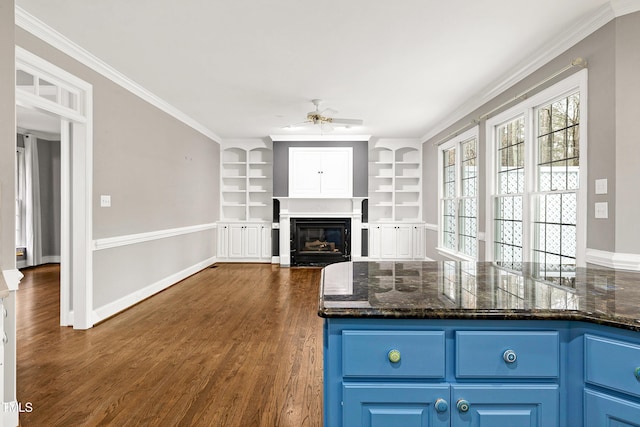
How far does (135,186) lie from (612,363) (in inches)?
181

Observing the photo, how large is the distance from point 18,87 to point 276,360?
9.62ft

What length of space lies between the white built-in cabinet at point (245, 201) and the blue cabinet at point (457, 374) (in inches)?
259

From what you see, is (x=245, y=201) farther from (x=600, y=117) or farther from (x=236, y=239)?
(x=600, y=117)

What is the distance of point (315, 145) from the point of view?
7.39m

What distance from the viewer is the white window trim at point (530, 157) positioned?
283 cm

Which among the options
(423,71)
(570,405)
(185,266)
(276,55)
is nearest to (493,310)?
(570,405)

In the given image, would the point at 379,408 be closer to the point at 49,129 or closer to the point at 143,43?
the point at 143,43

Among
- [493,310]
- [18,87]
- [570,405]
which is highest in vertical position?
[18,87]

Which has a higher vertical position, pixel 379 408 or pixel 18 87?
pixel 18 87

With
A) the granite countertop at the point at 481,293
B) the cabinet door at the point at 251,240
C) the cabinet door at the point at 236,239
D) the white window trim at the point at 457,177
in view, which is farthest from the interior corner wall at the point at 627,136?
the cabinet door at the point at 236,239

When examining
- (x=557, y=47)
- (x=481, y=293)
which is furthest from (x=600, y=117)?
(x=481, y=293)

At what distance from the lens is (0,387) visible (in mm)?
1461

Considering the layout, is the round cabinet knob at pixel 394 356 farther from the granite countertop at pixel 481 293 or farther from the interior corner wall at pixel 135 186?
the interior corner wall at pixel 135 186

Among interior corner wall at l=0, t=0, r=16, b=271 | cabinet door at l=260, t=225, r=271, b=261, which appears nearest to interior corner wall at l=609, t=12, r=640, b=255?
interior corner wall at l=0, t=0, r=16, b=271
